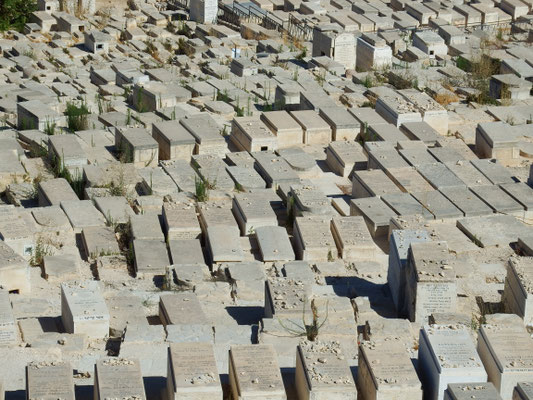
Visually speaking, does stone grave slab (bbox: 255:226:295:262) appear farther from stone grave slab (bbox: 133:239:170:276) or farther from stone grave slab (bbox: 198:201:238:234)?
stone grave slab (bbox: 133:239:170:276)

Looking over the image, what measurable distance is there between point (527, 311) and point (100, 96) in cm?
1057

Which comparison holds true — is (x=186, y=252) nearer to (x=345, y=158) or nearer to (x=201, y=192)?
(x=201, y=192)

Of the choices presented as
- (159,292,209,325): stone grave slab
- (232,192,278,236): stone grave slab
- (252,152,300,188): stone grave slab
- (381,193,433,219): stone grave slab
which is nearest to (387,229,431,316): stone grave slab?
(381,193,433,219): stone grave slab

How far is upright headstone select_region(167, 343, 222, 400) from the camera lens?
10000 mm

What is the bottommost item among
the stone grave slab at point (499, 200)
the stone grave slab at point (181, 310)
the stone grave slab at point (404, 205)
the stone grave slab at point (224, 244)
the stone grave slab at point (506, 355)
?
the stone grave slab at point (499, 200)

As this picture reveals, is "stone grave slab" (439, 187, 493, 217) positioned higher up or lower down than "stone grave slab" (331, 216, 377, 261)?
lower down

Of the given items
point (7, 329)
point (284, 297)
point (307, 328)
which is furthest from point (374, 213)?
point (7, 329)

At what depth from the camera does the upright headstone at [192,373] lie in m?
10.0

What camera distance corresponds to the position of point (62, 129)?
18.4 metres

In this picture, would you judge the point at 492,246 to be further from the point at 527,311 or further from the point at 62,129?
the point at 62,129

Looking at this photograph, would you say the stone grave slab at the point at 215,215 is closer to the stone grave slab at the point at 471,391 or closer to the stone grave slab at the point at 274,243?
the stone grave slab at the point at 274,243

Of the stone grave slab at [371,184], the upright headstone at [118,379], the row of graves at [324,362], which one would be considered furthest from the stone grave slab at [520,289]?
the upright headstone at [118,379]

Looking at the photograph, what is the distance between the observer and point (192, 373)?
10172mm

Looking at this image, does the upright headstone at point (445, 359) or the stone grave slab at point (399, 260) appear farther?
the stone grave slab at point (399, 260)
